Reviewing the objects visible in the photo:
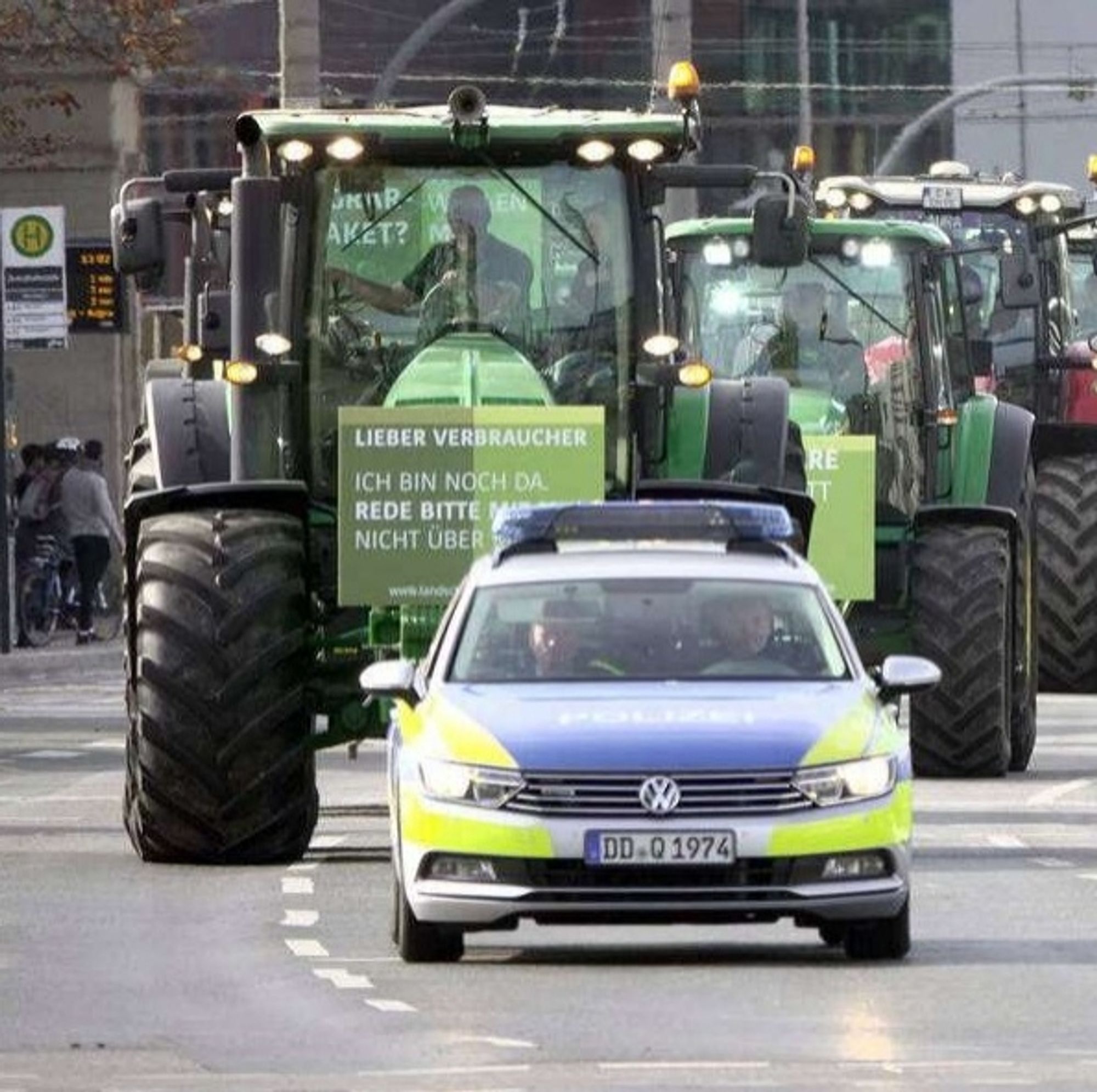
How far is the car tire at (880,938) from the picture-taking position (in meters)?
17.4

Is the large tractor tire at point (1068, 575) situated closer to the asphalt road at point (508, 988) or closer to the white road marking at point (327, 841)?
the asphalt road at point (508, 988)

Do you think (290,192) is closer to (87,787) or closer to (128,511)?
(128,511)

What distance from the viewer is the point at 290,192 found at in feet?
74.5

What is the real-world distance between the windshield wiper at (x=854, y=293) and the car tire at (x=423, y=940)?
1165cm

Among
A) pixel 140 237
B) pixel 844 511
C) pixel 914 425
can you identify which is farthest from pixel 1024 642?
pixel 140 237

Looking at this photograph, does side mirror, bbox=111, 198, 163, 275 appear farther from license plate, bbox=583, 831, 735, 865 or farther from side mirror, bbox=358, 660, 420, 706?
license plate, bbox=583, 831, 735, 865

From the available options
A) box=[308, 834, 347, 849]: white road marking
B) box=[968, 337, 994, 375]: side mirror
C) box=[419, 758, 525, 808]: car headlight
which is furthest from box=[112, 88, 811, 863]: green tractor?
box=[968, 337, 994, 375]: side mirror

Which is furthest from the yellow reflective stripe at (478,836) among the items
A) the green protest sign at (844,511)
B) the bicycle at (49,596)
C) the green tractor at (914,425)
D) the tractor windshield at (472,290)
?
the bicycle at (49,596)

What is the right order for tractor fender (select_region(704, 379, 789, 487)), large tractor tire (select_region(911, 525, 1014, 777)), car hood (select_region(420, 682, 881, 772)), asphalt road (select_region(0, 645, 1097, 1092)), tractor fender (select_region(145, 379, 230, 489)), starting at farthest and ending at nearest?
large tractor tire (select_region(911, 525, 1014, 777)) < tractor fender (select_region(704, 379, 789, 487)) < tractor fender (select_region(145, 379, 230, 489)) < car hood (select_region(420, 682, 881, 772)) < asphalt road (select_region(0, 645, 1097, 1092))

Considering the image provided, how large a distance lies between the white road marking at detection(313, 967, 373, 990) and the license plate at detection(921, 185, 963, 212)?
55.4ft

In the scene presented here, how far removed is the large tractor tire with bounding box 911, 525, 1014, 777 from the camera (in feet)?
88.9

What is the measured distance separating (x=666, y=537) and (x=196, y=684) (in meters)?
3.05

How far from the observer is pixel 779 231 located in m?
22.6

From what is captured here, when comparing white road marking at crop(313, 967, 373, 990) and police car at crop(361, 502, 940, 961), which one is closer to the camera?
white road marking at crop(313, 967, 373, 990)
